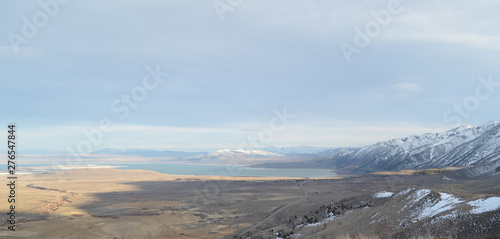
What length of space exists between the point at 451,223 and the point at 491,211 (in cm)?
197

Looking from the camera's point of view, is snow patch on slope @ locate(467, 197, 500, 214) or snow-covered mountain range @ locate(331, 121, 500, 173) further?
snow-covered mountain range @ locate(331, 121, 500, 173)

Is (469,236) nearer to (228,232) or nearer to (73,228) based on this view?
(228,232)

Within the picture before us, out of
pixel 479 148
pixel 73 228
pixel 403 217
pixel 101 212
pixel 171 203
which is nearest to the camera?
pixel 403 217

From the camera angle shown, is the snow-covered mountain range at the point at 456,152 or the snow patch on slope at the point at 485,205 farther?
the snow-covered mountain range at the point at 456,152

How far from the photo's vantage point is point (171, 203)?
77.6m

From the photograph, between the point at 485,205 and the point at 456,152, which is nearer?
the point at 485,205

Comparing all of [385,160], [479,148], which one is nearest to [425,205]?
[479,148]

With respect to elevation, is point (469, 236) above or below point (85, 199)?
above

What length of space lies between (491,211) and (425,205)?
931 centimetres

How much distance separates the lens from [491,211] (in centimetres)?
1623

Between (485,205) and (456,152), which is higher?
(485,205)

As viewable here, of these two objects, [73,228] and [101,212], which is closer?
[73,228]

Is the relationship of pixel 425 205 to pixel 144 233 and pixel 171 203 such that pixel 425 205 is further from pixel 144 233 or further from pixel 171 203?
pixel 171 203

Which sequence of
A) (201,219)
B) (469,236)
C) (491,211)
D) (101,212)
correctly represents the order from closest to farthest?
(469,236), (491,211), (201,219), (101,212)
